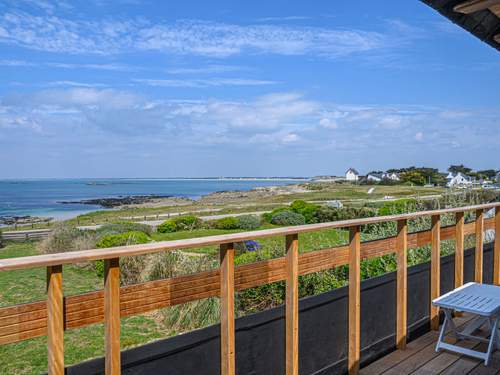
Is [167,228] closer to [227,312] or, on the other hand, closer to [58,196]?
[227,312]

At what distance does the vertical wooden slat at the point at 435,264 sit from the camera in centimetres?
348

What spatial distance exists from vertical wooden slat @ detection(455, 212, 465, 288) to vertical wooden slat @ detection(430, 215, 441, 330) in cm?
30

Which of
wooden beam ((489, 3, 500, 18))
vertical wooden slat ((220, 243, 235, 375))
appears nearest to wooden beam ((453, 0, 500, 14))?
wooden beam ((489, 3, 500, 18))

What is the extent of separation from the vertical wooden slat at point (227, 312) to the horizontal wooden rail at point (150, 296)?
5 centimetres

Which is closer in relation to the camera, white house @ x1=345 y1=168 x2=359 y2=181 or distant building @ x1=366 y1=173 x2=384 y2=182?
distant building @ x1=366 y1=173 x2=384 y2=182

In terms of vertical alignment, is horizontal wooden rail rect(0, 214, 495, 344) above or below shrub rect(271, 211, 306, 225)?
above

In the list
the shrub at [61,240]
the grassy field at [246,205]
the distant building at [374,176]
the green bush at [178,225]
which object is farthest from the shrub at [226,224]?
the distant building at [374,176]

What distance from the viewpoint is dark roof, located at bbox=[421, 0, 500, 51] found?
8.87 feet

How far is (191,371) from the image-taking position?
1.77 m

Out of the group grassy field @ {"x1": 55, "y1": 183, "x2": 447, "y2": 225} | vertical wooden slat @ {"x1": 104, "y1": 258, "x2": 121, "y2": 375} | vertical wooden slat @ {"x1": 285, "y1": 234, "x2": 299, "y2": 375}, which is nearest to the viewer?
vertical wooden slat @ {"x1": 104, "y1": 258, "x2": 121, "y2": 375}

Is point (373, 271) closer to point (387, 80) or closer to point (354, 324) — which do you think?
point (354, 324)

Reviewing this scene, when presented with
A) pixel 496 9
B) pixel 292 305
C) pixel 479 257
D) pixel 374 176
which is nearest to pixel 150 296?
pixel 292 305

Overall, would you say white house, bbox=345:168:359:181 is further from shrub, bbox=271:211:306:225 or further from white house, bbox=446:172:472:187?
shrub, bbox=271:211:306:225

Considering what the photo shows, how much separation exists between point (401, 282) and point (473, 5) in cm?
184
